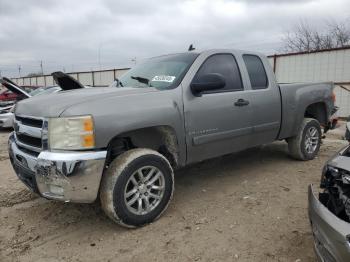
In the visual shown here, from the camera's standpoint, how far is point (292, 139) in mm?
5832

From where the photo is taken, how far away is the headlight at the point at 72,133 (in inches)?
125

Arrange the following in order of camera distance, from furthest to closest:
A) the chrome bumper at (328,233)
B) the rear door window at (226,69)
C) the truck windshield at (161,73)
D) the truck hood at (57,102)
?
the rear door window at (226,69) → the truck windshield at (161,73) → the truck hood at (57,102) → the chrome bumper at (328,233)

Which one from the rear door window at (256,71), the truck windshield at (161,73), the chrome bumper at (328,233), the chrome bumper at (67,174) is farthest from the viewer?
the rear door window at (256,71)

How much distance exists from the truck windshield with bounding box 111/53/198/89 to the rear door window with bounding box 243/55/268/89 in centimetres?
96

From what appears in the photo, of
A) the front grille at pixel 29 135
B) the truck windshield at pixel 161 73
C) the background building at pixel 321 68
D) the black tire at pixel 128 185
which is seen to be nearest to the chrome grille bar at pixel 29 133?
the front grille at pixel 29 135

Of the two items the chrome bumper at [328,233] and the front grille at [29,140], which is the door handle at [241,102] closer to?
the chrome bumper at [328,233]

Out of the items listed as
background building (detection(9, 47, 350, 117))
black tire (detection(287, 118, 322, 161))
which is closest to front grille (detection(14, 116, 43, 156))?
black tire (detection(287, 118, 322, 161))

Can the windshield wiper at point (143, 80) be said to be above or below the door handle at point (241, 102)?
above

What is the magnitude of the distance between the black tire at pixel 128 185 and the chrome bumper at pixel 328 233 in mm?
1621

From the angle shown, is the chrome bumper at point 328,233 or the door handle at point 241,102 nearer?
the chrome bumper at point 328,233

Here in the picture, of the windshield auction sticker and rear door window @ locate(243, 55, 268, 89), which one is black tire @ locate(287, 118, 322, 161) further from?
the windshield auction sticker

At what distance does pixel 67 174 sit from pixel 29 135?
2.35 feet

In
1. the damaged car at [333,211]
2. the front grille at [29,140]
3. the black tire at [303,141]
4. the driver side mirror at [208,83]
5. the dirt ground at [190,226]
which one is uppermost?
the driver side mirror at [208,83]

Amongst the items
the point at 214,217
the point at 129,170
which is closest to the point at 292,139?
the point at 214,217
